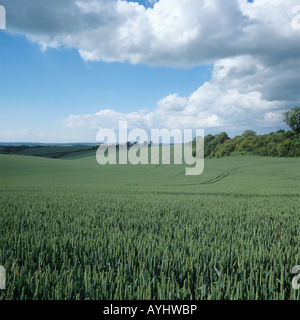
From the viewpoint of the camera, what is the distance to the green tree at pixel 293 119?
73.3 metres

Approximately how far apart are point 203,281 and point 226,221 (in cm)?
431

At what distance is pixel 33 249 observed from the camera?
3.83 m

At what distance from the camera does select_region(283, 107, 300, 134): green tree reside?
241ft

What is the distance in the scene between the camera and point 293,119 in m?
74.3
